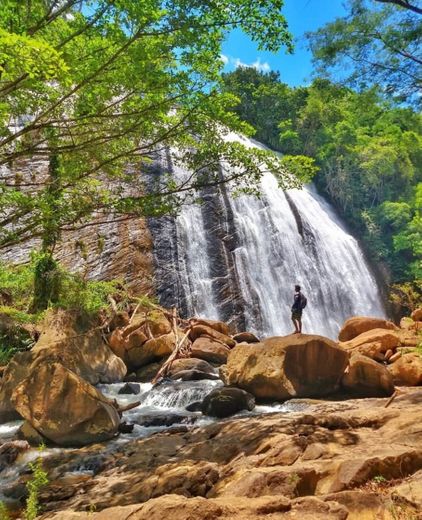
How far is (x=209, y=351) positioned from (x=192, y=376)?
1.97 m

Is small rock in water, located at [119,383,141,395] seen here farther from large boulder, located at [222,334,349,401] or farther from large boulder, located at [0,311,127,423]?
large boulder, located at [222,334,349,401]

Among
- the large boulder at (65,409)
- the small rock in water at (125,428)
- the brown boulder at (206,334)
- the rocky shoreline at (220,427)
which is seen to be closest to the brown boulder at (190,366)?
the rocky shoreline at (220,427)

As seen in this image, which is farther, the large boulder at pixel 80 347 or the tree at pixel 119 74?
the large boulder at pixel 80 347

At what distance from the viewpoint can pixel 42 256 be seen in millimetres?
13062

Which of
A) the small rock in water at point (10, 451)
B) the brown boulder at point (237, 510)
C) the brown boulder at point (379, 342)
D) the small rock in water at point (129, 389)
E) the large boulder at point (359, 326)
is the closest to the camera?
the brown boulder at point (237, 510)

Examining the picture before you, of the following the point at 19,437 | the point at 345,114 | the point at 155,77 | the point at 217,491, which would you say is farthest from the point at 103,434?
the point at 345,114

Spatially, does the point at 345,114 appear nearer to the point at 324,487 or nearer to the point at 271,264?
the point at 271,264

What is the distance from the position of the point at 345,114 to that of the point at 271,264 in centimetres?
1928

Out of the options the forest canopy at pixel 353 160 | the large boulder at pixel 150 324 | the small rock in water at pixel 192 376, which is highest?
the forest canopy at pixel 353 160

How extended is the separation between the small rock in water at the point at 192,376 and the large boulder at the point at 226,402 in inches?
83.1

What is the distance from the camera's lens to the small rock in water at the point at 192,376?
11.2 meters

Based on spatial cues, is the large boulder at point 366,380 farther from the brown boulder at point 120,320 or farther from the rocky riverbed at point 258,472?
the brown boulder at point 120,320

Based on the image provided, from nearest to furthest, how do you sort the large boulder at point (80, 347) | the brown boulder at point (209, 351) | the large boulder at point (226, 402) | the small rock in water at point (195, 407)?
the large boulder at point (226, 402) < the small rock in water at point (195, 407) < the large boulder at point (80, 347) < the brown boulder at point (209, 351)

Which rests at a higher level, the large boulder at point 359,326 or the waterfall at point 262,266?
the waterfall at point 262,266
